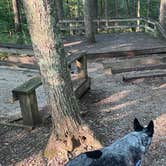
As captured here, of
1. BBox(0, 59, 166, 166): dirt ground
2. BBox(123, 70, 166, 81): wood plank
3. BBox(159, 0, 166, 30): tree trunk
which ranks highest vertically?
BBox(159, 0, 166, 30): tree trunk

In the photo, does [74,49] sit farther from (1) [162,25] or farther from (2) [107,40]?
(1) [162,25]

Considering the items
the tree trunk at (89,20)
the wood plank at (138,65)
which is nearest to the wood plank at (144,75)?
the wood plank at (138,65)

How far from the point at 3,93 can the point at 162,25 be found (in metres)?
10.1

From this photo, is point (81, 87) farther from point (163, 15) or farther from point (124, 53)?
point (163, 15)

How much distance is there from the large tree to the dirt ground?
344 mm

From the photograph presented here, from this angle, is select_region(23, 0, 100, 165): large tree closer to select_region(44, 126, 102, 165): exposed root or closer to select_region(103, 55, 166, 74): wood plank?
select_region(44, 126, 102, 165): exposed root

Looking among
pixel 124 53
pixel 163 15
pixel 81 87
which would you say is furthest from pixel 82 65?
pixel 163 15

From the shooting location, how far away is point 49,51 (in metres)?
4.33

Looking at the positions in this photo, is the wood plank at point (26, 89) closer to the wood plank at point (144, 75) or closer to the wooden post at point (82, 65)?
the wooden post at point (82, 65)

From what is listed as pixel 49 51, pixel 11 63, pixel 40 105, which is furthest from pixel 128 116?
pixel 11 63

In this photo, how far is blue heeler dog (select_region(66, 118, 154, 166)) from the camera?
342 centimetres

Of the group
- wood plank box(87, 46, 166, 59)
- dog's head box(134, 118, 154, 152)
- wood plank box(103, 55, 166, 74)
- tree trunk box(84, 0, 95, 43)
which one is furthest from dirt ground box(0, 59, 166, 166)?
tree trunk box(84, 0, 95, 43)

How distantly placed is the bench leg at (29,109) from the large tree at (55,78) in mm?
863

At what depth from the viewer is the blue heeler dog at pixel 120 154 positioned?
3420mm
